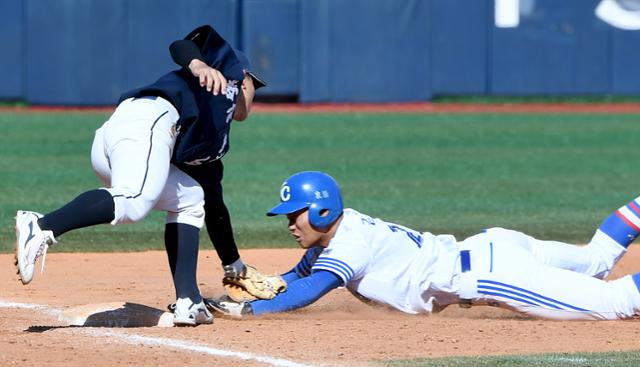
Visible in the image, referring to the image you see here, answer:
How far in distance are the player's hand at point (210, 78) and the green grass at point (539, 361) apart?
1350 mm

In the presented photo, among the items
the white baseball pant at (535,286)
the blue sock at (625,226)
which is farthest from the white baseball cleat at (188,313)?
the blue sock at (625,226)

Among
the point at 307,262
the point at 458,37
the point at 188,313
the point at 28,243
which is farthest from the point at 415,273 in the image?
the point at 458,37

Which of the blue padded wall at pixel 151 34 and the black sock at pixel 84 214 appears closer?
the black sock at pixel 84 214

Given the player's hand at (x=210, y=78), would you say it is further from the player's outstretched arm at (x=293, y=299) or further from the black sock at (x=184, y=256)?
the player's outstretched arm at (x=293, y=299)

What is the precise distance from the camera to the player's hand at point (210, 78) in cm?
505

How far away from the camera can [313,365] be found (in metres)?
4.46

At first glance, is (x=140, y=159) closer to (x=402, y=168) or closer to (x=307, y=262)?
(x=307, y=262)

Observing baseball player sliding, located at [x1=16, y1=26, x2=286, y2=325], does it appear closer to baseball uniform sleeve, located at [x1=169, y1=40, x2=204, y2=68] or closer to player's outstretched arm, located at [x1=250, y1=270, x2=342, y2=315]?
baseball uniform sleeve, located at [x1=169, y1=40, x2=204, y2=68]

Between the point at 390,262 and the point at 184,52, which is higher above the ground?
the point at 184,52

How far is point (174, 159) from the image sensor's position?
5.25 meters

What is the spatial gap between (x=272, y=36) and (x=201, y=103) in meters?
12.6

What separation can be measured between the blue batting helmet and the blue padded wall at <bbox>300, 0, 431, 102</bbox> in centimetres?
1252

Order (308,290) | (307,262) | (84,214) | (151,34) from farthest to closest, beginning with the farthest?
1. (151,34)
2. (307,262)
3. (308,290)
4. (84,214)

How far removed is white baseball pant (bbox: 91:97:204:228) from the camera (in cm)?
488
